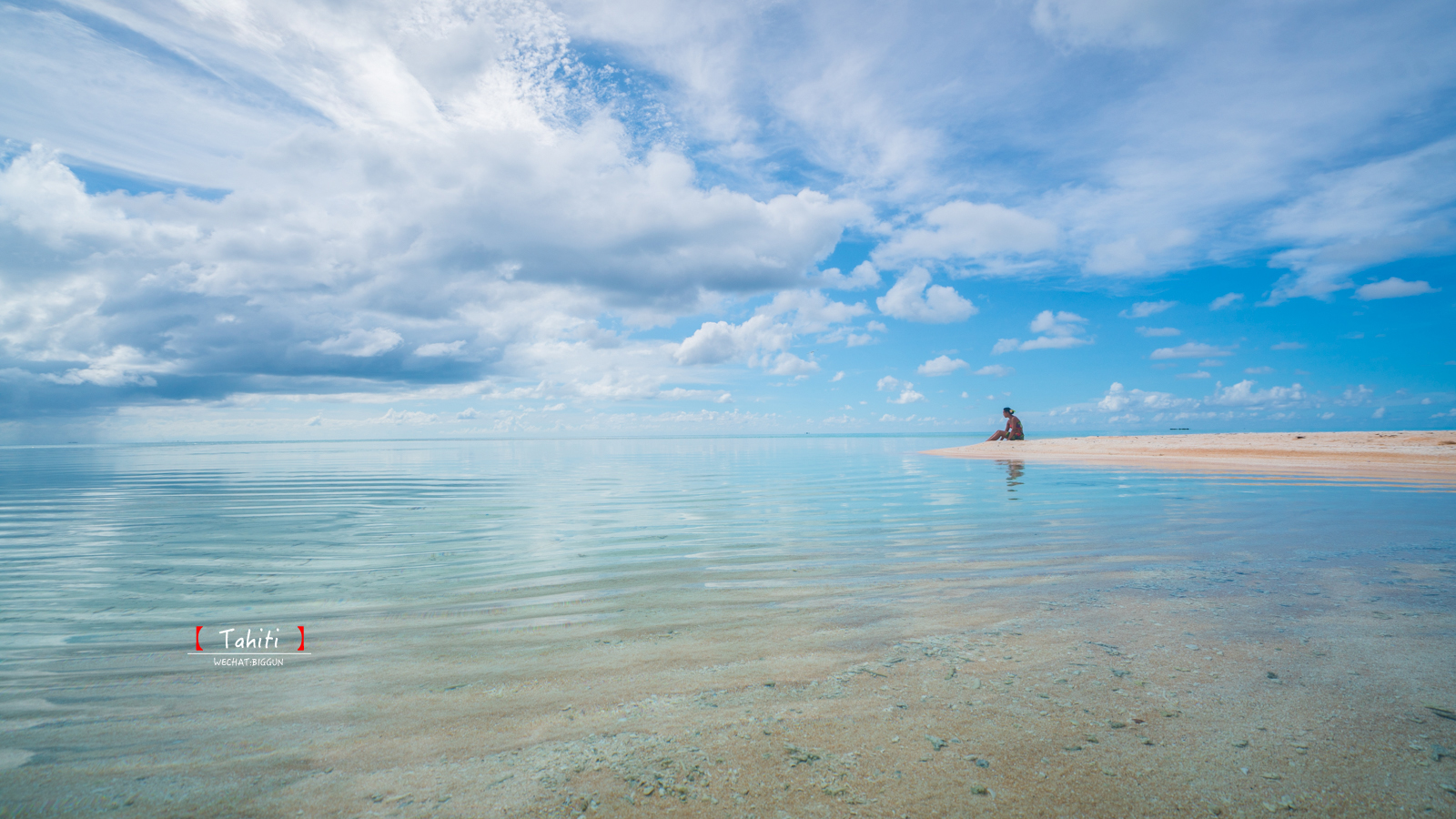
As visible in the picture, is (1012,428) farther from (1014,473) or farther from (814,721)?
(814,721)

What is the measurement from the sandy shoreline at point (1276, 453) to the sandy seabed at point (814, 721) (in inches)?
987

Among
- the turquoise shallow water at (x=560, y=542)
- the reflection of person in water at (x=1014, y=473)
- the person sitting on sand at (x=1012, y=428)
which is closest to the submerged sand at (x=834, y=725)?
the turquoise shallow water at (x=560, y=542)

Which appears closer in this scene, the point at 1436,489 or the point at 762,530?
the point at 762,530

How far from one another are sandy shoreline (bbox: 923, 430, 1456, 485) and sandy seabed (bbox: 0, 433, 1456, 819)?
25074mm

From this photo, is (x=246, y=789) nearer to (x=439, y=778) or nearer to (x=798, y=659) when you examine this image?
(x=439, y=778)

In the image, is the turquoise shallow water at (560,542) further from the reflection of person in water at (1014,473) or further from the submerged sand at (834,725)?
the submerged sand at (834,725)

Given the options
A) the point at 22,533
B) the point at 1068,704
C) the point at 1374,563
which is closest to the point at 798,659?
the point at 1068,704

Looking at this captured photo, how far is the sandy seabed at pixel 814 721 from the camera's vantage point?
121 inches

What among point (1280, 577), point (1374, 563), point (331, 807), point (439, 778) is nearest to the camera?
point (331, 807)

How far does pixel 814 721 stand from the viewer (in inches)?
153

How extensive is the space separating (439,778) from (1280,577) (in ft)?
31.8

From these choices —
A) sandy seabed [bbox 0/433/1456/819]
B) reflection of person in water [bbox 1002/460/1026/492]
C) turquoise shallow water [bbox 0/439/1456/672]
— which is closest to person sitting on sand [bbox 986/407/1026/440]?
reflection of person in water [bbox 1002/460/1026/492]

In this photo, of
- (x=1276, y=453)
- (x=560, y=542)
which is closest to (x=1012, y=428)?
(x=1276, y=453)

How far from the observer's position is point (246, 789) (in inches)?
127
